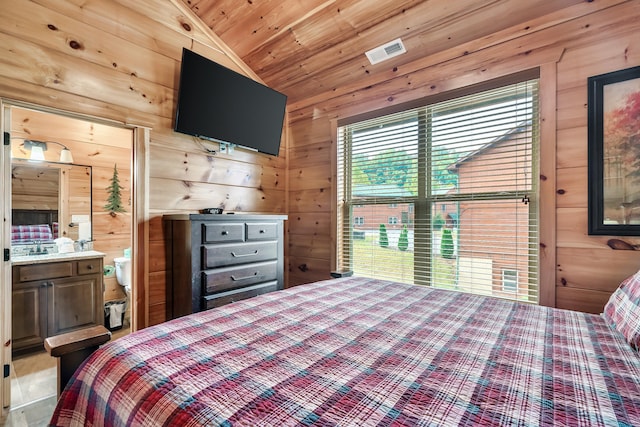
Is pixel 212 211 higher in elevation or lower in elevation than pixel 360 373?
higher

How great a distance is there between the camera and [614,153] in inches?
66.7

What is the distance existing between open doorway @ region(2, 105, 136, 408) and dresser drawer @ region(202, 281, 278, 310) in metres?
0.67

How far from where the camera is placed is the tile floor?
183 cm

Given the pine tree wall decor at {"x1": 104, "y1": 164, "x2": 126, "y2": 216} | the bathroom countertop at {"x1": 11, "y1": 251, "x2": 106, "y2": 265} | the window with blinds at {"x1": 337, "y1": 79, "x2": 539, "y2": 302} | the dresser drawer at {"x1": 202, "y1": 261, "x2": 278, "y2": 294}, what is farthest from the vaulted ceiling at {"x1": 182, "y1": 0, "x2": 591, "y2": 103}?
the bathroom countertop at {"x1": 11, "y1": 251, "x2": 106, "y2": 265}

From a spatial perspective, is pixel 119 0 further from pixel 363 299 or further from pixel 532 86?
pixel 532 86

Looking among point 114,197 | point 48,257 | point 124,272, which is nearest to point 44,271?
point 48,257

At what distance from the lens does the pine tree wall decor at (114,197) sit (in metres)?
Answer: 3.62

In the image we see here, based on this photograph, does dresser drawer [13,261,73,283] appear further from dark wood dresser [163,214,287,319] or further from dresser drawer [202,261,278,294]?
dresser drawer [202,261,278,294]

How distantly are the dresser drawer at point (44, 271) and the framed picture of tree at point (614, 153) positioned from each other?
4135 millimetres

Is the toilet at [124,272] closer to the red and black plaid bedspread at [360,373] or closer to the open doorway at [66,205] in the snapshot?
the open doorway at [66,205]

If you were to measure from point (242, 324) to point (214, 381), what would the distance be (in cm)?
41

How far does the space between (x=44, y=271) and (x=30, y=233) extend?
539 mm

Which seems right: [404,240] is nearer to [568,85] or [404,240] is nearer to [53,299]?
[568,85]

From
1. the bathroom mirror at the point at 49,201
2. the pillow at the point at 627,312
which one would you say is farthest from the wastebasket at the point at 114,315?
the pillow at the point at 627,312
